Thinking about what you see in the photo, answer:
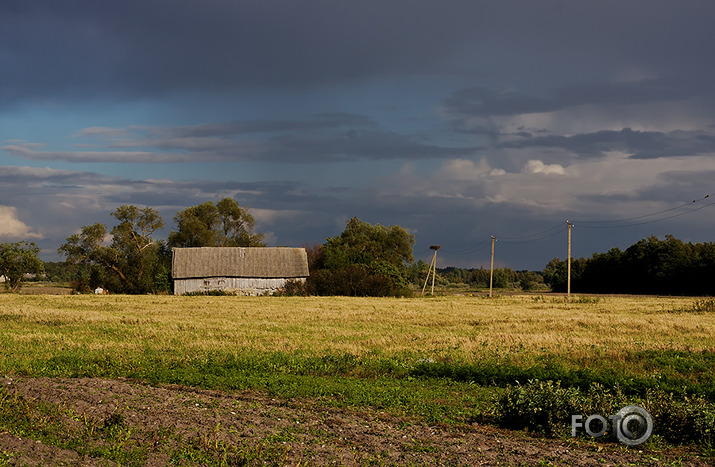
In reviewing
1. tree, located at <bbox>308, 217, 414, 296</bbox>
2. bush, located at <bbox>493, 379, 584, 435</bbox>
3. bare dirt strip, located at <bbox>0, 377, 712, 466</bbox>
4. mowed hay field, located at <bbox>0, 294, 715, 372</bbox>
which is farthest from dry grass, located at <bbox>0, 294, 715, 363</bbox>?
tree, located at <bbox>308, 217, 414, 296</bbox>

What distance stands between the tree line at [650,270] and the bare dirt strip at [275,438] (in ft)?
268

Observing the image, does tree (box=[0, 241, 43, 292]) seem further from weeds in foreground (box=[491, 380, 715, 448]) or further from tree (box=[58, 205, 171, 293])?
weeds in foreground (box=[491, 380, 715, 448])

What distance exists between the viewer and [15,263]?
69062 mm

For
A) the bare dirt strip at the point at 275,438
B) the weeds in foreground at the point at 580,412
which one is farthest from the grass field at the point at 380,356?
the bare dirt strip at the point at 275,438

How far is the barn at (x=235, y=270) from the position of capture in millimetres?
75688

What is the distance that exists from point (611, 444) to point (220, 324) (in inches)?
801

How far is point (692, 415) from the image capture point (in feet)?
32.4

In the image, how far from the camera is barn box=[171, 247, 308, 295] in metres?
75.7

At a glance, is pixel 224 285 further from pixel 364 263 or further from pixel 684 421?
pixel 684 421

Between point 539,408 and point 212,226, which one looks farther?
point 212,226

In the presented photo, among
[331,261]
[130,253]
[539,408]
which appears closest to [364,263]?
[331,261]

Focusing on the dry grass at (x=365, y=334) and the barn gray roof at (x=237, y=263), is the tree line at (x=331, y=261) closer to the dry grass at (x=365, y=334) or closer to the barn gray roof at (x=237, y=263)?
the barn gray roof at (x=237, y=263)

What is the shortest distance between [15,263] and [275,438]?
2759 inches

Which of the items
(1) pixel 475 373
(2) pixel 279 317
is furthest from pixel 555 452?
(2) pixel 279 317
